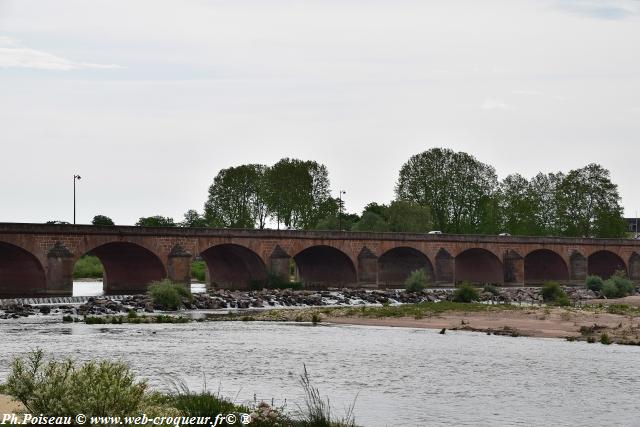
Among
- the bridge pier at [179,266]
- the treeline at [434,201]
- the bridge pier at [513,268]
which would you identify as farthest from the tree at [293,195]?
the bridge pier at [179,266]

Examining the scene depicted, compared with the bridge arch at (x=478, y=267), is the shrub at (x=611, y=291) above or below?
below

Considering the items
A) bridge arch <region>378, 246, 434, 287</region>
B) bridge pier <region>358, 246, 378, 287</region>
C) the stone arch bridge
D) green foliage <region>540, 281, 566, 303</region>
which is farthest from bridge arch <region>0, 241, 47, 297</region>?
bridge arch <region>378, 246, 434, 287</region>

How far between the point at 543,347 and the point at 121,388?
25.8m

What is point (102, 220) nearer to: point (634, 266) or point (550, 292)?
point (634, 266)

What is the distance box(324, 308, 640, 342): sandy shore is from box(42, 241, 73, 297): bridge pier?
22313 mm

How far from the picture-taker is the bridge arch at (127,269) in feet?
260

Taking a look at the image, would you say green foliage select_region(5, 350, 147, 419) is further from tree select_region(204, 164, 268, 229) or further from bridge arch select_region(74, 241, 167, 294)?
tree select_region(204, 164, 268, 229)

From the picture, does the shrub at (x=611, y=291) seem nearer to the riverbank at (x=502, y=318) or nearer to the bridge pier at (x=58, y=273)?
the riverbank at (x=502, y=318)

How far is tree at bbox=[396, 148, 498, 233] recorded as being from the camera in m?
125

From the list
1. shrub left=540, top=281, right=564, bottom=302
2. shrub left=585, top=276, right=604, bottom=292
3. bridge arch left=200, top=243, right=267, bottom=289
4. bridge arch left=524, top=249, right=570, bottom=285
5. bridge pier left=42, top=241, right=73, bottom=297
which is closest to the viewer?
bridge pier left=42, top=241, right=73, bottom=297

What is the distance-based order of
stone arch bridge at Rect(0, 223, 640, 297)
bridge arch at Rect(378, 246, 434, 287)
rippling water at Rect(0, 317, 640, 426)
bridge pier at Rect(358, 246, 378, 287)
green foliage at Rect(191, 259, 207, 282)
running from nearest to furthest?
rippling water at Rect(0, 317, 640, 426) < stone arch bridge at Rect(0, 223, 640, 297) < bridge pier at Rect(358, 246, 378, 287) < bridge arch at Rect(378, 246, 434, 287) < green foliage at Rect(191, 259, 207, 282)

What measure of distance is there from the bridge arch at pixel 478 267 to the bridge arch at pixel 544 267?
6460mm

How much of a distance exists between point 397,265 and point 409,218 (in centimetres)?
1681

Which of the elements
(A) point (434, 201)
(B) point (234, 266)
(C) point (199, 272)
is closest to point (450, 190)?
(A) point (434, 201)
